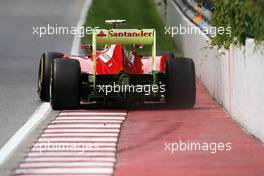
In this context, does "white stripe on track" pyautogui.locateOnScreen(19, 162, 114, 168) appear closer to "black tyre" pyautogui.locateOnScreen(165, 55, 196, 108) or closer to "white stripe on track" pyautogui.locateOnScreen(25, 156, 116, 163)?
"white stripe on track" pyautogui.locateOnScreen(25, 156, 116, 163)

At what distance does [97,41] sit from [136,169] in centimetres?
595

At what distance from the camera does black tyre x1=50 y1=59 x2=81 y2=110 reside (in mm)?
15633

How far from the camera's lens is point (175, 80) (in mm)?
15969

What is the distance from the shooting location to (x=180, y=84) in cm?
1600

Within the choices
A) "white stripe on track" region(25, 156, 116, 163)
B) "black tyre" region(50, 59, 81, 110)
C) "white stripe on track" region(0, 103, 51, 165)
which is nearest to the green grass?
"white stripe on track" region(0, 103, 51, 165)

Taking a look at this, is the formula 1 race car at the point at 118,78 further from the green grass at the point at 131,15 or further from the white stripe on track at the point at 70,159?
the green grass at the point at 131,15

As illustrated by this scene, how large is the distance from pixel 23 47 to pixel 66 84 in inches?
506

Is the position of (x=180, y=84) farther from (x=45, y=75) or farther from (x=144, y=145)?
(x=144, y=145)

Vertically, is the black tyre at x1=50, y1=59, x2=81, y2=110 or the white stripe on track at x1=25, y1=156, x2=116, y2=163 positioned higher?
the black tyre at x1=50, y1=59, x2=81, y2=110

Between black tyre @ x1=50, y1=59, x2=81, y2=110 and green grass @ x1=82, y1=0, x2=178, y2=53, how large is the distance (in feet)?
42.8

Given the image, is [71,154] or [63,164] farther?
[71,154]

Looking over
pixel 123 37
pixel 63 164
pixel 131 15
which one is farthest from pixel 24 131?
pixel 131 15

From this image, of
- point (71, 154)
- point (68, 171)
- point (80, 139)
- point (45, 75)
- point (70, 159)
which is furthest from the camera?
point (45, 75)

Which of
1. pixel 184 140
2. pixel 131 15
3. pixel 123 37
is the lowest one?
pixel 184 140
